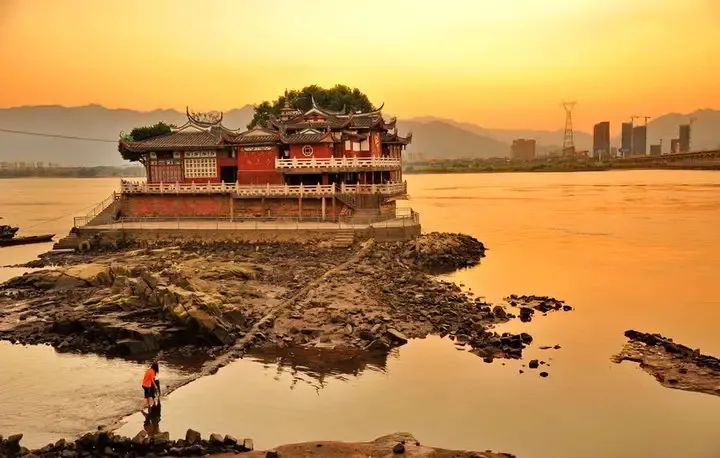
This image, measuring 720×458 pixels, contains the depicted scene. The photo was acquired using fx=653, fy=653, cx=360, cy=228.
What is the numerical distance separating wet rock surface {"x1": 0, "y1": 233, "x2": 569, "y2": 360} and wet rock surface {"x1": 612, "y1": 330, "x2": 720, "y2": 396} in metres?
4.44

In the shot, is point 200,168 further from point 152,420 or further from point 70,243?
point 152,420

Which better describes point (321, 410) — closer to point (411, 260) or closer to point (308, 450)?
point (308, 450)

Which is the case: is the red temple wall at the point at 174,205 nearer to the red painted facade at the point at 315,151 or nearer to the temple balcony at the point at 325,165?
the temple balcony at the point at 325,165

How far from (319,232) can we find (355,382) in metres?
26.0

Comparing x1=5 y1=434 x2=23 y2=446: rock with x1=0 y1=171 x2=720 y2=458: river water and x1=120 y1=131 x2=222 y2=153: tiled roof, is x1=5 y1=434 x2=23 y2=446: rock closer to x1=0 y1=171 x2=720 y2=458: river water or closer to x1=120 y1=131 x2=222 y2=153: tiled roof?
x1=0 y1=171 x2=720 y2=458: river water

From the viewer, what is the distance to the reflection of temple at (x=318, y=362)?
929 inches

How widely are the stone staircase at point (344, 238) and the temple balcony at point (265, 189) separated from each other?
16.0 feet

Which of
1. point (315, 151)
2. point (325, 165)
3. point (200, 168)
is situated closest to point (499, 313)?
point (325, 165)

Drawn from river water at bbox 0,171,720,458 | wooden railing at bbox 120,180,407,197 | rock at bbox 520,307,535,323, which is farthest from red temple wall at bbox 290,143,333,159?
rock at bbox 520,307,535,323

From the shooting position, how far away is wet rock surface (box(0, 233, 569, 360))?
87.4 feet

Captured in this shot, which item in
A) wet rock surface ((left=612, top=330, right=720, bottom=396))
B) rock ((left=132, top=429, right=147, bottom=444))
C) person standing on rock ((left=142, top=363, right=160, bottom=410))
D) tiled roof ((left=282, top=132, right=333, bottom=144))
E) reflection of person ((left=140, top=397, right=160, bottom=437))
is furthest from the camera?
tiled roof ((left=282, top=132, right=333, bottom=144))

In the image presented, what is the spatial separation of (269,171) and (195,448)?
4038 centimetres

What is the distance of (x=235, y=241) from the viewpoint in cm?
4969

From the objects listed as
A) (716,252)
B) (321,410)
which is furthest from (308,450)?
(716,252)
